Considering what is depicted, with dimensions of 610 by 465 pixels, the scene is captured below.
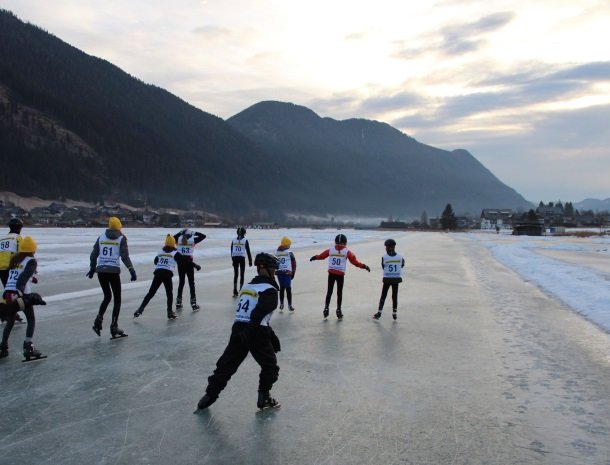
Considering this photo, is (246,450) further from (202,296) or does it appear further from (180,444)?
(202,296)

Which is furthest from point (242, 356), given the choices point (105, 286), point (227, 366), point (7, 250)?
point (7, 250)

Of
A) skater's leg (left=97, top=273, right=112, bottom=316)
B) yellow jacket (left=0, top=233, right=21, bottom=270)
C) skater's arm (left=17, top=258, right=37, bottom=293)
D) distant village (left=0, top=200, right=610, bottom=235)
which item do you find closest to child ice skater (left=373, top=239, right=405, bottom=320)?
skater's leg (left=97, top=273, right=112, bottom=316)

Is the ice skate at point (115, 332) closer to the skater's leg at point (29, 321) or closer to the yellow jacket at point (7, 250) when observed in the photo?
the skater's leg at point (29, 321)

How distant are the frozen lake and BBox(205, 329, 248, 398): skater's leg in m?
0.23

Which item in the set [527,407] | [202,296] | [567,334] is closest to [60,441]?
[527,407]

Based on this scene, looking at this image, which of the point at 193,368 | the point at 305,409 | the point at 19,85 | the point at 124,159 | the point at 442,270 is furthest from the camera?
the point at 124,159

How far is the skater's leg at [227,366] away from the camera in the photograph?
5.11 m

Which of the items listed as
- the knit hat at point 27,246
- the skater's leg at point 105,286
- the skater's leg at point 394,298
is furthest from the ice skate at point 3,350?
the skater's leg at point 394,298

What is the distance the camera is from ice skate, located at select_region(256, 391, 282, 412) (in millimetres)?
5141

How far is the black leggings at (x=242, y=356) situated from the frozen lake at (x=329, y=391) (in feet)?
0.93

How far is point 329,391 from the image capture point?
18.8 feet

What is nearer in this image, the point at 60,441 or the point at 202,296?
the point at 60,441

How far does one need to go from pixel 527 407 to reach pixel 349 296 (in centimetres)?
842

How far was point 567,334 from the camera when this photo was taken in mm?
9062
